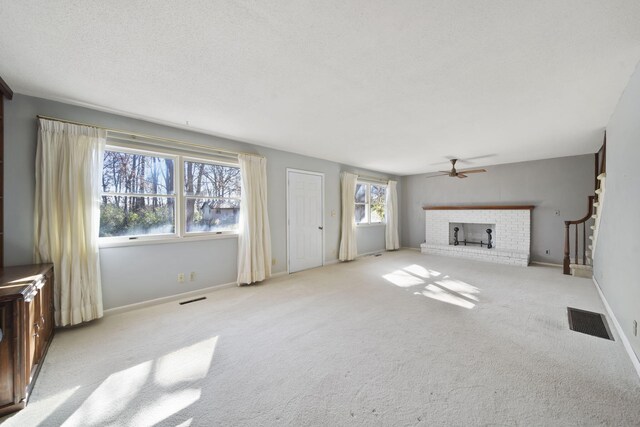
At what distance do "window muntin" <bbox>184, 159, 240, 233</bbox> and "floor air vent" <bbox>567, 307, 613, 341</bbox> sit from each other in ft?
14.9

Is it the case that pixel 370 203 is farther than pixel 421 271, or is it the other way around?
pixel 370 203

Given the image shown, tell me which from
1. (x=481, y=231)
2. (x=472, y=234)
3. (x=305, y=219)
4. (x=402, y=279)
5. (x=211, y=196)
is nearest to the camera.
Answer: (x=211, y=196)

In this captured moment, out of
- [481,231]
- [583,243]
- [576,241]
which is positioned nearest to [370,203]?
[481,231]

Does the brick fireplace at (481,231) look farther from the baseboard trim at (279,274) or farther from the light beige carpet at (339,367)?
the baseboard trim at (279,274)

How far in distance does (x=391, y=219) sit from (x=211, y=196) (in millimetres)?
5145

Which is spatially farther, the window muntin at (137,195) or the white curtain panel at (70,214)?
the window muntin at (137,195)

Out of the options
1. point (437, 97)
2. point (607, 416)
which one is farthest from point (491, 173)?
point (607, 416)

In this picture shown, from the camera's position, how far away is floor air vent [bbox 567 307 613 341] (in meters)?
2.44

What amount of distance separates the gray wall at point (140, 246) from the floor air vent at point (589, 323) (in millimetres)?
4073

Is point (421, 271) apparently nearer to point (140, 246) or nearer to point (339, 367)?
point (339, 367)

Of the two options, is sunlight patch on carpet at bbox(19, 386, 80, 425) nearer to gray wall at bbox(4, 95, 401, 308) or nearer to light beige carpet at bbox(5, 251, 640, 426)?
light beige carpet at bbox(5, 251, 640, 426)

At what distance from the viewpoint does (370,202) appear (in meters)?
6.84

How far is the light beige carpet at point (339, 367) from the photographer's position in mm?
1493

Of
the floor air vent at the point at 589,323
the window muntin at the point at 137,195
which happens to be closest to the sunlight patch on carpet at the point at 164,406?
the window muntin at the point at 137,195
